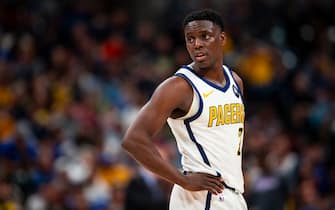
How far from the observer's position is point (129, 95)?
Result: 12.2 m

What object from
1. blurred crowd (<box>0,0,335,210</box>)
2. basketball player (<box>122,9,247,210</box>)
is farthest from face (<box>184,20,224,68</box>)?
blurred crowd (<box>0,0,335,210</box>)

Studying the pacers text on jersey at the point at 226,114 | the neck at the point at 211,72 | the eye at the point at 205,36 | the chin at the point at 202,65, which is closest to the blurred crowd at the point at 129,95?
the pacers text on jersey at the point at 226,114

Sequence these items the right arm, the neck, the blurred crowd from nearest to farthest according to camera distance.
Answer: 1. the right arm
2. the neck
3. the blurred crowd

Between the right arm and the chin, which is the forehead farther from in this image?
the right arm

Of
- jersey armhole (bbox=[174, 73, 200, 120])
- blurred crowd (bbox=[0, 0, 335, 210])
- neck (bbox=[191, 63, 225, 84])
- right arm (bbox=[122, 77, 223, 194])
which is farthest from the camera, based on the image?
blurred crowd (bbox=[0, 0, 335, 210])

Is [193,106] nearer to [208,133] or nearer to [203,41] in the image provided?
[208,133]

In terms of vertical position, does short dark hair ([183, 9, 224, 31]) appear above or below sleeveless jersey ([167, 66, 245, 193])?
above

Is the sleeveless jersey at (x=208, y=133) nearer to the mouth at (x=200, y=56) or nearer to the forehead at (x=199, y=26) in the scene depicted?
the mouth at (x=200, y=56)

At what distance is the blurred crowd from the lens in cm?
1016

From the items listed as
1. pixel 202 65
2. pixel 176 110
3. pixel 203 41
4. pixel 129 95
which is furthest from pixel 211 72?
pixel 129 95

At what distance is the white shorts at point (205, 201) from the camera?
542 cm

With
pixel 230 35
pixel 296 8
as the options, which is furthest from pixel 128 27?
pixel 296 8

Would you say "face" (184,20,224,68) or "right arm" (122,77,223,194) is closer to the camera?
"right arm" (122,77,223,194)

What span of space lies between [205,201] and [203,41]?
0.96 metres
